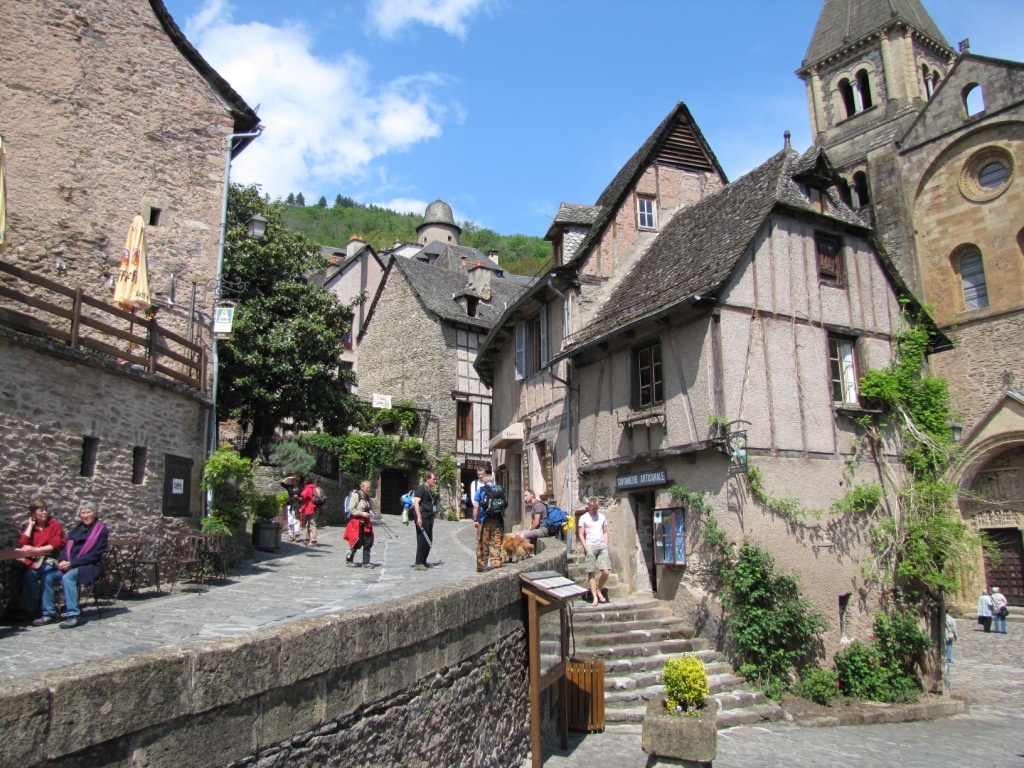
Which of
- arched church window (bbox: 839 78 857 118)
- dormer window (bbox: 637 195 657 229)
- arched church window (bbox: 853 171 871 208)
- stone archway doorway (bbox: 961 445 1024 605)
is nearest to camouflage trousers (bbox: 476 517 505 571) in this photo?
dormer window (bbox: 637 195 657 229)

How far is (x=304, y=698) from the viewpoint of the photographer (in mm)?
4000

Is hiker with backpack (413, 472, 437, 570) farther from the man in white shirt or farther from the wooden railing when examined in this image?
the wooden railing

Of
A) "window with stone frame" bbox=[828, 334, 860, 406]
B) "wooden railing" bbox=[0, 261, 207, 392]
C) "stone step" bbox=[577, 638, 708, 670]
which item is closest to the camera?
"wooden railing" bbox=[0, 261, 207, 392]

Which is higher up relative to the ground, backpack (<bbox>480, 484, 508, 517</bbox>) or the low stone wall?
backpack (<bbox>480, 484, 508, 517</bbox>)

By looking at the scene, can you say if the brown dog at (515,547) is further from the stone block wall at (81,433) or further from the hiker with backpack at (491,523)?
the stone block wall at (81,433)

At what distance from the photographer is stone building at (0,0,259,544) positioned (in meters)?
10.4

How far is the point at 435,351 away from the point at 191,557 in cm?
2035

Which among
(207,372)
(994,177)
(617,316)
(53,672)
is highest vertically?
(994,177)

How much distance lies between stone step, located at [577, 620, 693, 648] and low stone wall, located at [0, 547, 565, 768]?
4311 mm

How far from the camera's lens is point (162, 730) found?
10.6ft

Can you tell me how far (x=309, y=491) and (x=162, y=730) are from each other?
13412 mm

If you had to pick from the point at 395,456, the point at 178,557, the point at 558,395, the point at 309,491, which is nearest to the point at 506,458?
the point at 558,395

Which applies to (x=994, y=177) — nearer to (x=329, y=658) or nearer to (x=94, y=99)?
(x=94, y=99)

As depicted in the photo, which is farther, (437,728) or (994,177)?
(994,177)
